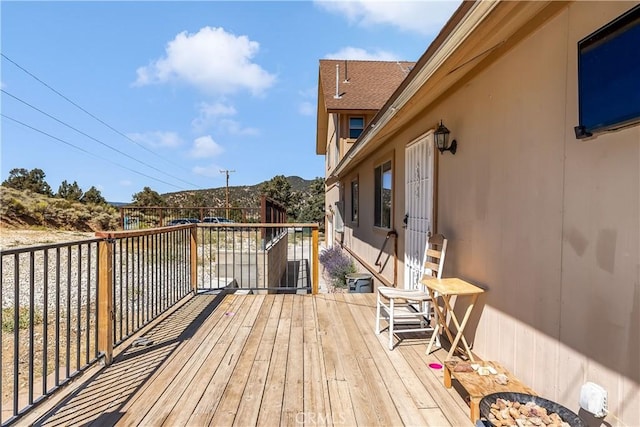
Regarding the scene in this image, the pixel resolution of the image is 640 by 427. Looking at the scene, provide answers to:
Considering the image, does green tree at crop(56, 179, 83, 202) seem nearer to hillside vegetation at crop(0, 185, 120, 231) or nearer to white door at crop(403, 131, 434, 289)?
hillside vegetation at crop(0, 185, 120, 231)

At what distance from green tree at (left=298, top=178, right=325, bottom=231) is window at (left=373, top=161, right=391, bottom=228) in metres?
18.8

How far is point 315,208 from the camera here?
27141 mm

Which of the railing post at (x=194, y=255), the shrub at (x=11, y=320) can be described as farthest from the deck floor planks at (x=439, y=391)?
the shrub at (x=11, y=320)

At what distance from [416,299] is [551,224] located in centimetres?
137

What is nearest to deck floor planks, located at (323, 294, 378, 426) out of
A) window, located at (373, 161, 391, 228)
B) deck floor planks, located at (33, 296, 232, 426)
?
deck floor planks, located at (33, 296, 232, 426)

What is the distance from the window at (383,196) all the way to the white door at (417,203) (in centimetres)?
95

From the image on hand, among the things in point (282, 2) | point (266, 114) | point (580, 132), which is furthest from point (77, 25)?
point (266, 114)

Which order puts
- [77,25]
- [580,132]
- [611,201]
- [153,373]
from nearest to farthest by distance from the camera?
[611,201] < [580,132] < [153,373] < [77,25]

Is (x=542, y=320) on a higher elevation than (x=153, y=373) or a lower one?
higher

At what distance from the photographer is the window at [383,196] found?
5.46 m

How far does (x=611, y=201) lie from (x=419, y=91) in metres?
1.66

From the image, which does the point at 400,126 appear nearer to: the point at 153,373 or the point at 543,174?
the point at 543,174

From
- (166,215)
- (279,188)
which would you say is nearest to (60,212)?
(166,215)

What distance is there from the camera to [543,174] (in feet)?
6.40
